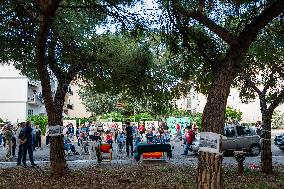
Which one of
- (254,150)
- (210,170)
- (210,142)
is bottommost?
(254,150)

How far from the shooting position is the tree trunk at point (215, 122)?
7742 mm

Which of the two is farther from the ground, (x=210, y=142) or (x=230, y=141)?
(x=210, y=142)

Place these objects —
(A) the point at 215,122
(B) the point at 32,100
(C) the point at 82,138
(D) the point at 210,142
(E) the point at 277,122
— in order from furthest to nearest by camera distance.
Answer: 1. (B) the point at 32,100
2. (E) the point at 277,122
3. (C) the point at 82,138
4. (A) the point at 215,122
5. (D) the point at 210,142

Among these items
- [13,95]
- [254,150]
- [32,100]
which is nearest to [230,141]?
[254,150]

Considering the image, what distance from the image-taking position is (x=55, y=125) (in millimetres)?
14133

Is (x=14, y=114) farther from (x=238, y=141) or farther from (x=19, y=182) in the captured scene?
(x=19, y=182)

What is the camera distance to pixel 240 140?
23672 mm

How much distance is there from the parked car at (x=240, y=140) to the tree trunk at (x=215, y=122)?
51.8 feet

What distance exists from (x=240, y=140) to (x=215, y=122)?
16375mm

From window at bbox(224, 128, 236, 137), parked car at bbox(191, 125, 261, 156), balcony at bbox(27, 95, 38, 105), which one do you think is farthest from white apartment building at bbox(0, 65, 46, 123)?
window at bbox(224, 128, 236, 137)

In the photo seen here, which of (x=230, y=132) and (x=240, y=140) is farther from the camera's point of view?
(x=230, y=132)

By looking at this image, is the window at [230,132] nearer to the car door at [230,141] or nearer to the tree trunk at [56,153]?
the car door at [230,141]

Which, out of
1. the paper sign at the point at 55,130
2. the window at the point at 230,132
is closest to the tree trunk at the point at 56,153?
the paper sign at the point at 55,130

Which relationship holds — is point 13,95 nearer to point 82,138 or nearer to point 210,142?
point 82,138
